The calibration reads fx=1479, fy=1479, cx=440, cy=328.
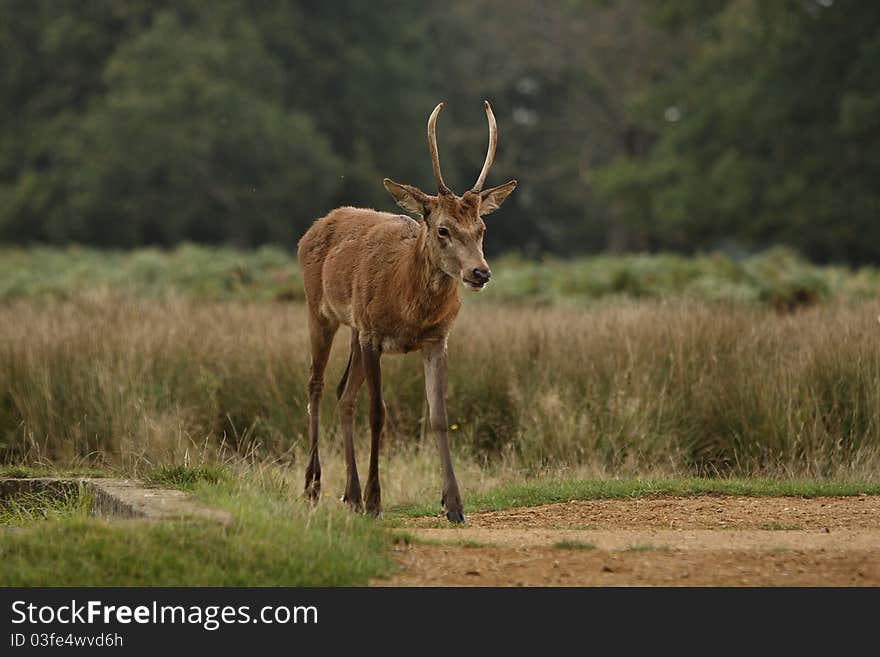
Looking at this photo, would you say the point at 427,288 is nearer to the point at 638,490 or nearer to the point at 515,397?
the point at 638,490

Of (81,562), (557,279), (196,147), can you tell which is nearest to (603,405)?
(81,562)

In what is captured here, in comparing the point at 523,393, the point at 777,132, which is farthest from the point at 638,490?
the point at 777,132

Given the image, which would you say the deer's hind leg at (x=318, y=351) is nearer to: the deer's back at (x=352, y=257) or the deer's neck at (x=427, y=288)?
the deer's back at (x=352, y=257)

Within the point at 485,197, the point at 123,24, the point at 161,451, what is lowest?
the point at 161,451

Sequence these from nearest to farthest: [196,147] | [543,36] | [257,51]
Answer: [196,147] → [257,51] → [543,36]

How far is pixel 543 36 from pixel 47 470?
43588mm

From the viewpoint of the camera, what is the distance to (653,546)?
7855mm

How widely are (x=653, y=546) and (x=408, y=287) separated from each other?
2.32 meters

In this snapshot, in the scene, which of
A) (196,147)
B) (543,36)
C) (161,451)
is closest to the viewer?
(161,451)

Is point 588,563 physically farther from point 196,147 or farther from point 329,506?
point 196,147

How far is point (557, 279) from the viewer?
22828 millimetres

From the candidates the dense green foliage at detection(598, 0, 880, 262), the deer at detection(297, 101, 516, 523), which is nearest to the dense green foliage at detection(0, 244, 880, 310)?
the deer at detection(297, 101, 516, 523)

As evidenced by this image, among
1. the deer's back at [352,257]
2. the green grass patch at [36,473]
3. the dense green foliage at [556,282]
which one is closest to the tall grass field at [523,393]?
the green grass patch at [36,473]

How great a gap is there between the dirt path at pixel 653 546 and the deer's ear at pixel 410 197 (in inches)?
76.4
